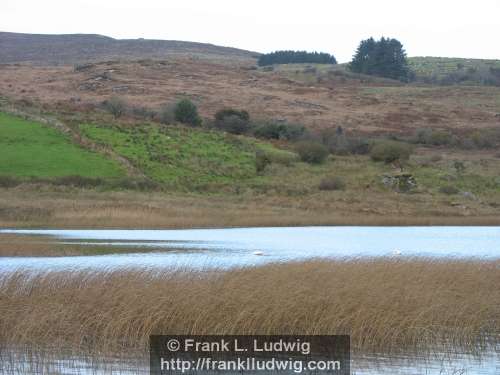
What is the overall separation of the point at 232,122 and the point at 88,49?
10559cm

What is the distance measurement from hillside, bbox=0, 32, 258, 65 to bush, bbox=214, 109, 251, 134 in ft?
260

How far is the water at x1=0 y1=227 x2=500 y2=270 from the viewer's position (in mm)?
25766

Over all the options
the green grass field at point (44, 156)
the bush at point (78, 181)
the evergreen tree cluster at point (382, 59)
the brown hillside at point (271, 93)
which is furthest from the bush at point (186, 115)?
the evergreen tree cluster at point (382, 59)

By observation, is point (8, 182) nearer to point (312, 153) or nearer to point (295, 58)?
point (312, 153)

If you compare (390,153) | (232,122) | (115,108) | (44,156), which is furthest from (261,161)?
(115,108)

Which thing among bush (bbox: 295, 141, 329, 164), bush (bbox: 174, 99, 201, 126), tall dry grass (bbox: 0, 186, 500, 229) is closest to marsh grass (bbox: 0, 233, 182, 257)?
tall dry grass (bbox: 0, 186, 500, 229)

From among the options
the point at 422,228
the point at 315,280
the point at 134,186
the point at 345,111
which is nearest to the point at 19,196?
the point at 134,186

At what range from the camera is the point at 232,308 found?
15.7 meters

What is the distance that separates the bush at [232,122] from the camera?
7638 cm

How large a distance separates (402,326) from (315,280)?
2.30 m

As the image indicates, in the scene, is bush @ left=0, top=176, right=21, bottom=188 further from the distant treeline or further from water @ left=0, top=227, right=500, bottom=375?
the distant treeline

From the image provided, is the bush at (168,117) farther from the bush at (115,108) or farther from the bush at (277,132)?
the bush at (277,132)

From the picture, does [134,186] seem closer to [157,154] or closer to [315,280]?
[157,154]

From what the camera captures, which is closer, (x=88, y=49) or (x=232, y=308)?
(x=232, y=308)
